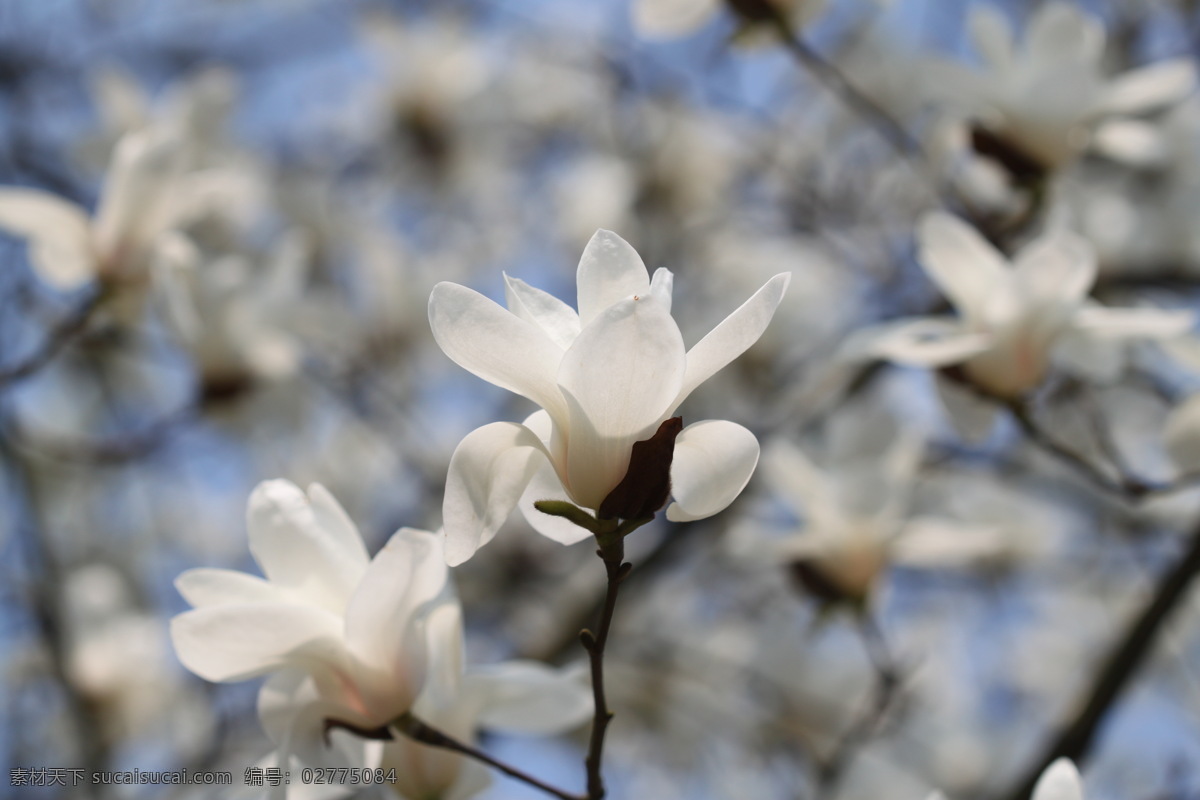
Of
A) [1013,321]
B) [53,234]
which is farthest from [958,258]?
[53,234]

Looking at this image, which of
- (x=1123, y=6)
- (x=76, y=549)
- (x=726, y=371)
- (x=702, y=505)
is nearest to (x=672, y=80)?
(x=726, y=371)

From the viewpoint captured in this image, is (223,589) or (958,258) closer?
(223,589)

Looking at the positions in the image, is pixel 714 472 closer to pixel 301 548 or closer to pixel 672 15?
pixel 301 548

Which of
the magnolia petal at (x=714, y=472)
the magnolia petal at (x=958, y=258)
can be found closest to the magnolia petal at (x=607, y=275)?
the magnolia petal at (x=714, y=472)

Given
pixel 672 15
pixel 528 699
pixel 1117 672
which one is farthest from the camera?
pixel 672 15

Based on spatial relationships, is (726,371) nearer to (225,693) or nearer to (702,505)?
(225,693)

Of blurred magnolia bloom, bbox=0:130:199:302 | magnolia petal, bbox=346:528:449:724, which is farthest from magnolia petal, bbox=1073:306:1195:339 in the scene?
blurred magnolia bloom, bbox=0:130:199:302
